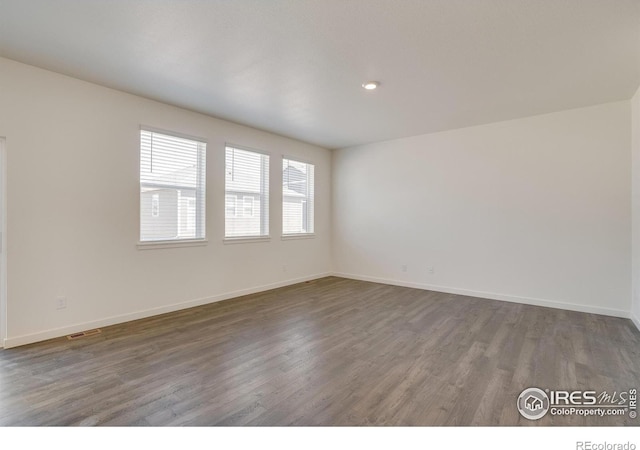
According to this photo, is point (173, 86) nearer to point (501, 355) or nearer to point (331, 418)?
point (331, 418)

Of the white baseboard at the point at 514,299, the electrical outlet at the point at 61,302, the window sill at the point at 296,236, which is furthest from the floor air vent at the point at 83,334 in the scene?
the white baseboard at the point at 514,299

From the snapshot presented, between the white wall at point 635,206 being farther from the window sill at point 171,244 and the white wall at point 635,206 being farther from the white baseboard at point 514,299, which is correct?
the window sill at point 171,244

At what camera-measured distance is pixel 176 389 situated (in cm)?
219

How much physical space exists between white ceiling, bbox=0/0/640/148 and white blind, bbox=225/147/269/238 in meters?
0.99

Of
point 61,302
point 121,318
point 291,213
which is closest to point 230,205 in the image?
point 291,213

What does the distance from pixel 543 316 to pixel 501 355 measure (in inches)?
65.2

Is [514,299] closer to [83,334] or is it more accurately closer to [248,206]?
[248,206]

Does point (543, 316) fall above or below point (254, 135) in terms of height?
below

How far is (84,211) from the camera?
11.0 feet

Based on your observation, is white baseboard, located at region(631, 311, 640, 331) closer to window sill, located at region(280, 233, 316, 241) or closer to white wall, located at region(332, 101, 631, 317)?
white wall, located at region(332, 101, 631, 317)

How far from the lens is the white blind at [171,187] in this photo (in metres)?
3.86

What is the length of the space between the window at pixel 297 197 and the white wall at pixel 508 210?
0.95 metres
